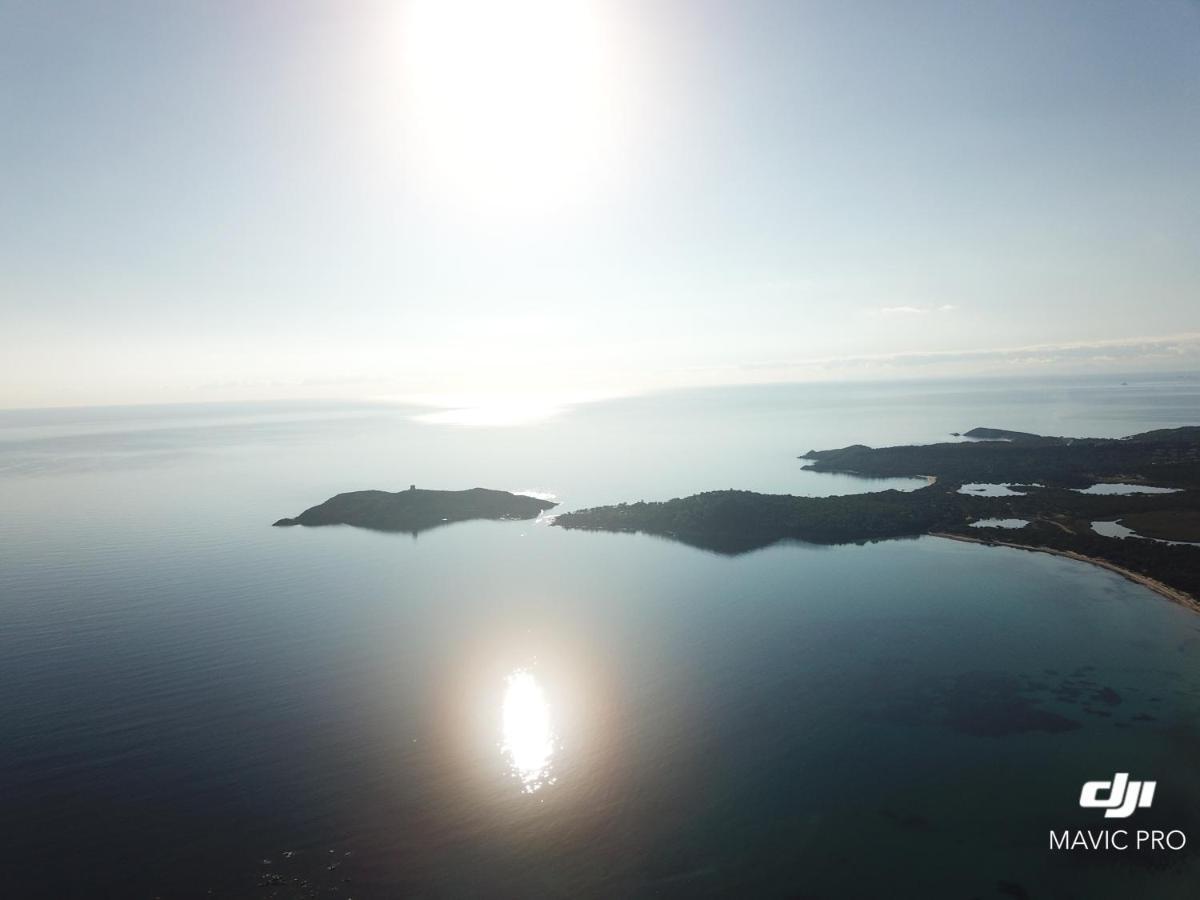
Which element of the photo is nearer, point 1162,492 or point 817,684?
point 817,684

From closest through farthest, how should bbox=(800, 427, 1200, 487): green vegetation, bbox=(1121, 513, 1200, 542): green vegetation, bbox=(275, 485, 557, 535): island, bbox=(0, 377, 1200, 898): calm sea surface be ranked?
1. bbox=(0, 377, 1200, 898): calm sea surface
2. bbox=(1121, 513, 1200, 542): green vegetation
3. bbox=(275, 485, 557, 535): island
4. bbox=(800, 427, 1200, 487): green vegetation

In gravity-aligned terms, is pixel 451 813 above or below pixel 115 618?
below

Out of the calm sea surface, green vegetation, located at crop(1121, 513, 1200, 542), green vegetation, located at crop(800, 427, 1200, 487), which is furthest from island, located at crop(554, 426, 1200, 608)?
the calm sea surface

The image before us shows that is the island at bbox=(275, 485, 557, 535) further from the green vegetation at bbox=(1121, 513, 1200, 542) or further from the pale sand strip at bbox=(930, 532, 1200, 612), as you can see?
the green vegetation at bbox=(1121, 513, 1200, 542)

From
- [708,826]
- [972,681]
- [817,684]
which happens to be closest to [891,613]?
[972,681]

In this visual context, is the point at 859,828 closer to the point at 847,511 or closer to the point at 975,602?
the point at 975,602

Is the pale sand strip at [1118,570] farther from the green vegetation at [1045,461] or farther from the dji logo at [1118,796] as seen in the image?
the green vegetation at [1045,461]
